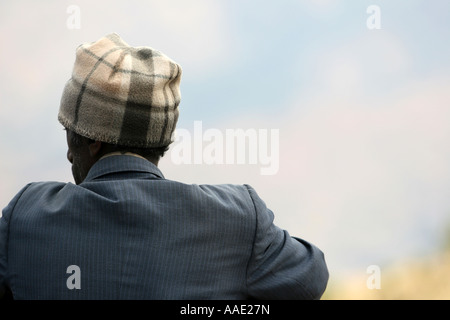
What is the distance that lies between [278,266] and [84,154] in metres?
0.49

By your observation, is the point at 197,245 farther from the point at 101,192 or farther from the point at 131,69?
the point at 131,69

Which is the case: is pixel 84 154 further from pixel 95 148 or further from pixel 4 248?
pixel 4 248

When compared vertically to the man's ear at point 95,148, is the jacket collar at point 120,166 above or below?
below

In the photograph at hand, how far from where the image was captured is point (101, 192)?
5.14ft

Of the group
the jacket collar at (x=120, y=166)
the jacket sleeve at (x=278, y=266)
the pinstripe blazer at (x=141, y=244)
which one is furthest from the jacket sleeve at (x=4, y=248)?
the jacket sleeve at (x=278, y=266)

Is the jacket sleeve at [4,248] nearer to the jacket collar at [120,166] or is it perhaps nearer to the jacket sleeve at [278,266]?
the jacket collar at [120,166]

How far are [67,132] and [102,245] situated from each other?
0.32 m

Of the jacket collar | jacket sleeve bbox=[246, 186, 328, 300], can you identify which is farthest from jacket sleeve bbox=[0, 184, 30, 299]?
jacket sleeve bbox=[246, 186, 328, 300]

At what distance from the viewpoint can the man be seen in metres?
1.51

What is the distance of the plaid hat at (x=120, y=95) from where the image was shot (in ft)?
5.28

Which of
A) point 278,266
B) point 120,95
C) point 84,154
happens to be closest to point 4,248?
point 84,154

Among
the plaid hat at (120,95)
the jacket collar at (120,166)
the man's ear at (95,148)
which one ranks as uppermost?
the plaid hat at (120,95)

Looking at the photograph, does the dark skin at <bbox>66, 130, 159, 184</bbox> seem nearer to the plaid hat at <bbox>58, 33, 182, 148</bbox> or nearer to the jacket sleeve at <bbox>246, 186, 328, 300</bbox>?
the plaid hat at <bbox>58, 33, 182, 148</bbox>

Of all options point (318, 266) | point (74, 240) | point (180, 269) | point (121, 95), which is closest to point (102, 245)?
point (74, 240)
